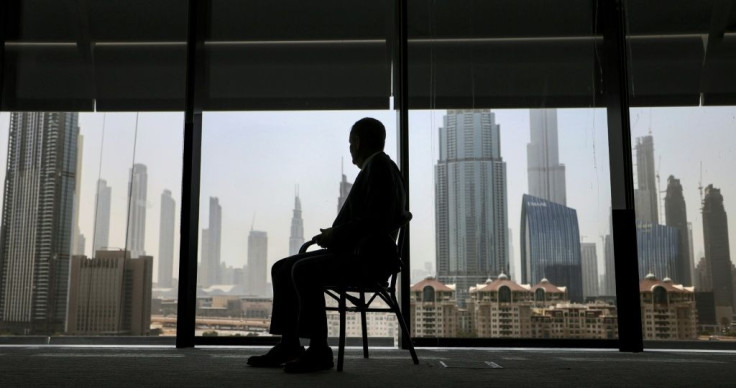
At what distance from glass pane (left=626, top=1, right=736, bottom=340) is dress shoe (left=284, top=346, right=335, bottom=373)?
7.64ft

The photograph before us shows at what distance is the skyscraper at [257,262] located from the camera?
381 centimetres

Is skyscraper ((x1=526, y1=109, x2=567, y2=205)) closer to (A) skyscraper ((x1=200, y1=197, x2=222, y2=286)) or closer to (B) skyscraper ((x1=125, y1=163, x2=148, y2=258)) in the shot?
(A) skyscraper ((x1=200, y1=197, x2=222, y2=286))

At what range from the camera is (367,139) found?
8.05ft

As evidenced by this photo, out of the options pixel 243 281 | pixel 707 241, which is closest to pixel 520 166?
pixel 707 241

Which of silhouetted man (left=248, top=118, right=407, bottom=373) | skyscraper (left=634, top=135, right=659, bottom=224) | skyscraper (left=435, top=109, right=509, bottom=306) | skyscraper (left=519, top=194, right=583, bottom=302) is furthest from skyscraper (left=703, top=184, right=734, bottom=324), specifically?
silhouetted man (left=248, top=118, right=407, bottom=373)

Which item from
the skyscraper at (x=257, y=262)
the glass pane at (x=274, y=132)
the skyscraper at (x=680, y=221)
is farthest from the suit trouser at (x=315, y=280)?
the skyscraper at (x=680, y=221)

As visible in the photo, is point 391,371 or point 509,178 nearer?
point 391,371

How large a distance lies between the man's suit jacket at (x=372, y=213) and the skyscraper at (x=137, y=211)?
201 cm

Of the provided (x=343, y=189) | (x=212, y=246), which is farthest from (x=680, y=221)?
(x=212, y=246)

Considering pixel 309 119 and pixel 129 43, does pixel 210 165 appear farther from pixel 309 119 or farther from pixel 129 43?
pixel 129 43

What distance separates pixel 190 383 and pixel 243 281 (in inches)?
76.8

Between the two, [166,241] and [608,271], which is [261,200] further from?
[608,271]

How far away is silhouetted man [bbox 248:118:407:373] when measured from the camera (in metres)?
2.22

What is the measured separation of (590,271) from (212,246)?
2.33 meters
